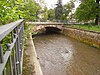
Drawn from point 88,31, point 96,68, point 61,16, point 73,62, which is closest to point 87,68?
point 96,68

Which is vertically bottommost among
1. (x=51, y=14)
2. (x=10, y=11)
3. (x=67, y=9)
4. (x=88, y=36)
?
(x=88, y=36)

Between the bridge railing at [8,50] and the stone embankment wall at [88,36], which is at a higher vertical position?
the bridge railing at [8,50]

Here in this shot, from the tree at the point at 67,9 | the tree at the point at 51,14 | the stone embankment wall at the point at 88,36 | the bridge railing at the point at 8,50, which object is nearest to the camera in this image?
the bridge railing at the point at 8,50

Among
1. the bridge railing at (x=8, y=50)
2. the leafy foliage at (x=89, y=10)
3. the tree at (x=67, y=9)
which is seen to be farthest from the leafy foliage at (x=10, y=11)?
the tree at (x=67, y=9)

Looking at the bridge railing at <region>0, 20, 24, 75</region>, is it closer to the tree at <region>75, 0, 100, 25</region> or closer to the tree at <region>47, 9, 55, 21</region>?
the tree at <region>75, 0, 100, 25</region>

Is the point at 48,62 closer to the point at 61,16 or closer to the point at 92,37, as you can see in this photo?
the point at 92,37

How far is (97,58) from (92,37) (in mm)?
5572

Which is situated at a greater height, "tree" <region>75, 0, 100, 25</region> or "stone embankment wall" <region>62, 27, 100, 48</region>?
"tree" <region>75, 0, 100, 25</region>

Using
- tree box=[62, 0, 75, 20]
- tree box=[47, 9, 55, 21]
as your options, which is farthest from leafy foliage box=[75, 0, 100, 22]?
tree box=[47, 9, 55, 21]

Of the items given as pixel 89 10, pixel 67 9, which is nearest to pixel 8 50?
pixel 89 10

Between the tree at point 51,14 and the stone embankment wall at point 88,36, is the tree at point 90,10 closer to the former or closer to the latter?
the stone embankment wall at point 88,36

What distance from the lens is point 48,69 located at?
8.75 metres

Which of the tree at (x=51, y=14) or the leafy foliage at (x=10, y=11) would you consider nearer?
the leafy foliage at (x=10, y=11)

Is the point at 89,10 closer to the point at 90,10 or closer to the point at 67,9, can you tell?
the point at 90,10
